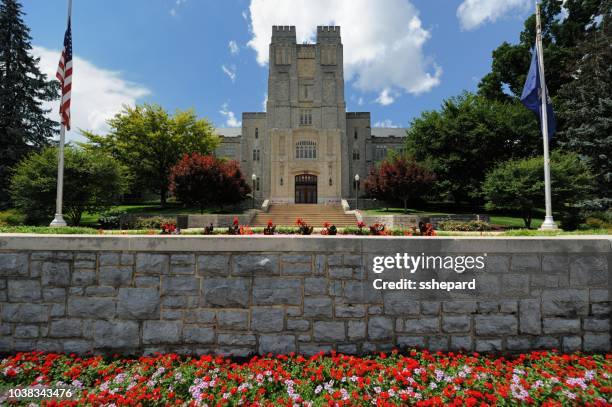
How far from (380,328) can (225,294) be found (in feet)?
6.84

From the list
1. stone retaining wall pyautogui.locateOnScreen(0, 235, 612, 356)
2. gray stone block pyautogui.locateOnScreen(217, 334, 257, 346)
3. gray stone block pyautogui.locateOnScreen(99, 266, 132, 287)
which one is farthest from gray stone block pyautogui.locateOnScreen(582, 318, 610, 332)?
gray stone block pyautogui.locateOnScreen(99, 266, 132, 287)

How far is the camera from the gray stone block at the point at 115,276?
152 inches

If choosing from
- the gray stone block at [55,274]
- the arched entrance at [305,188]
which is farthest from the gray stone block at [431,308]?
the arched entrance at [305,188]

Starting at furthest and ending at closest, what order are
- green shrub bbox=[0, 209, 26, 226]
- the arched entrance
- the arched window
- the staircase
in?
the arched window → the arched entrance → the staircase → green shrub bbox=[0, 209, 26, 226]

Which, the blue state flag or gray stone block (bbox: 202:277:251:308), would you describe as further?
the blue state flag

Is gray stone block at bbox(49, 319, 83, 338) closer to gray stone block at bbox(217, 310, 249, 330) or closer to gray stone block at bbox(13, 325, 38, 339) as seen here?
gray stone block at bbox(13, 325, 38, 339)

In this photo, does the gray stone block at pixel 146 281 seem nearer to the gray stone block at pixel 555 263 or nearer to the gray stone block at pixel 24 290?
the gray stone block at pixel 24 290

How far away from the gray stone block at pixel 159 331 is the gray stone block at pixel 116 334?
0.12 m

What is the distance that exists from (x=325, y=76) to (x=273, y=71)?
23.5 feet

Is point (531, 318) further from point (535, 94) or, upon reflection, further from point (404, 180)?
point (404, 180)

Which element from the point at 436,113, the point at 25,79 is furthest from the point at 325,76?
the point at 25,79

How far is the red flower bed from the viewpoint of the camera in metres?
3.01

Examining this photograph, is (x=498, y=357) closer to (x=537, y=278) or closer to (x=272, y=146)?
(x=537, y=278)

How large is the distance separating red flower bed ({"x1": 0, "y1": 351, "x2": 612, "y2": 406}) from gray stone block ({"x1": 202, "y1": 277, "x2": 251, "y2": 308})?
67 cm
